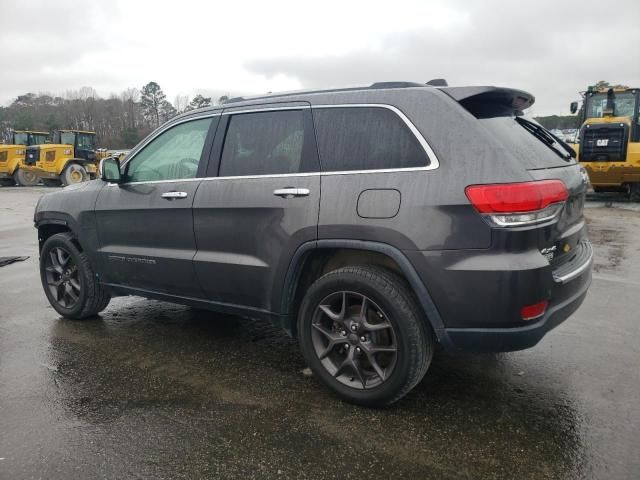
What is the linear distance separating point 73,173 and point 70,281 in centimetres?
2164

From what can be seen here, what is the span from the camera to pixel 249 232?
11.1ft

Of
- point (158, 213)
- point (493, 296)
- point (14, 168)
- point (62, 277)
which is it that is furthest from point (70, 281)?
point (14, 168)

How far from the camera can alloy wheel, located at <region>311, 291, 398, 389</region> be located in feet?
9.84

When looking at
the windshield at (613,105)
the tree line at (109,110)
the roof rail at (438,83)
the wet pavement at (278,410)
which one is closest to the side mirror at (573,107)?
the windshield at (613,105)

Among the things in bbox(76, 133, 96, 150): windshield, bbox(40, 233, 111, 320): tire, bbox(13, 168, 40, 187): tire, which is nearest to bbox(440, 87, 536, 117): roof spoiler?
bbox(40, 233, 111, 320): tire

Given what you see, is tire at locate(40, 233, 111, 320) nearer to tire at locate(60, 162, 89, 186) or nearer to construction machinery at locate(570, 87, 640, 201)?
construction machinery at locate(570, 87, 640, 201)

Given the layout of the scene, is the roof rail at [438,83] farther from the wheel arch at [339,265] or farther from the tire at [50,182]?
the tire at [50,182]

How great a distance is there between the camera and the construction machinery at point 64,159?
23391mm

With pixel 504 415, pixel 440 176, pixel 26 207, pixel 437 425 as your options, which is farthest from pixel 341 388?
pixel 26 207

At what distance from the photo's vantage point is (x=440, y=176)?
2.74 metres

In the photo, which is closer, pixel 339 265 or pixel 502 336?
pixel 502 336

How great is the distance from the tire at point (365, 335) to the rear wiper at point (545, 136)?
4.37 feet

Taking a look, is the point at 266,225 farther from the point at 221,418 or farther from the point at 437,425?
the point at 437,425

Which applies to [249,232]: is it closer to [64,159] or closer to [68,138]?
[64,159]
